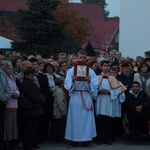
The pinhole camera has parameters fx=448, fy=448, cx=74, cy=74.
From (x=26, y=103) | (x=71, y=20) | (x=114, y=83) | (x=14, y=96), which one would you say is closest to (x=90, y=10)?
(x=71, y=20)

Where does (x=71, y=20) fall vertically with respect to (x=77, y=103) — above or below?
above

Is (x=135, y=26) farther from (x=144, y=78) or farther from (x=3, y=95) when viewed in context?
(x=3, y=95)

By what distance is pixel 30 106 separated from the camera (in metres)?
9.43

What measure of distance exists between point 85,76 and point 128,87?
1599 millimetres

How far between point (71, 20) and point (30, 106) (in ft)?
110

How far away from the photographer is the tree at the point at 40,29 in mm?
26672

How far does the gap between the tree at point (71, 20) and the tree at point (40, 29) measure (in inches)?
541

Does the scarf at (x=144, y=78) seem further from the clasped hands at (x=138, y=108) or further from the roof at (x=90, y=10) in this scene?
the roof at (x=90, y=10)

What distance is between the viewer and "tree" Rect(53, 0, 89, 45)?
42031 mm

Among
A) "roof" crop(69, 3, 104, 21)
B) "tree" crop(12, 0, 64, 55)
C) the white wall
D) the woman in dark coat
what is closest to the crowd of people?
the woman in dark coat

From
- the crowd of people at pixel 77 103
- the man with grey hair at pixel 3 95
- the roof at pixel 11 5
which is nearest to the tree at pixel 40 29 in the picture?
the crowd of people at pixel 77 103

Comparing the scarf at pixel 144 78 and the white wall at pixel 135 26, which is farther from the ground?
the white wall at pixel 135 26

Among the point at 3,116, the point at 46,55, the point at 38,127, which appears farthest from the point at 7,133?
the point at 46,55

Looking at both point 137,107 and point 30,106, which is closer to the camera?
point 30,106
